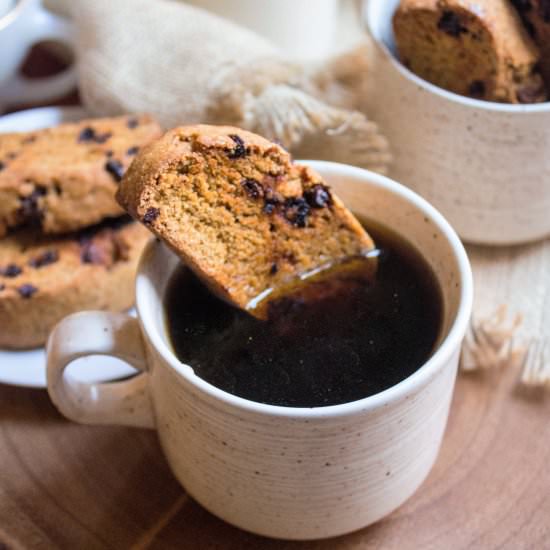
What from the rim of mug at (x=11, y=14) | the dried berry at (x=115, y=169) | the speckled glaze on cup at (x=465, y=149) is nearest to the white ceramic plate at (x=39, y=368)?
the dried berry at (x=115, y=169)

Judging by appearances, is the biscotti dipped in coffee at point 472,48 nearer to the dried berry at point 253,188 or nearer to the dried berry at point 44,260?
the dried berry at point 253,188

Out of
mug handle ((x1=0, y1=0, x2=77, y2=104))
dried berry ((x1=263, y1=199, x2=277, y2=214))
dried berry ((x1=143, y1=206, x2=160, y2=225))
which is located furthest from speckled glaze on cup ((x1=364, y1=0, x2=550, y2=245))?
mug handle ((x1=0, y1=0, x2=77, y2=104))

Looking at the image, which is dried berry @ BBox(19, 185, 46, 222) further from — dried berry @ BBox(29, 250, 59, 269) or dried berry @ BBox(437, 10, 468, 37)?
dried berry @ BBox(437, 10, 468, 37)

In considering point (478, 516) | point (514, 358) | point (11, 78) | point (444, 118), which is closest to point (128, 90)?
point (11, 78)

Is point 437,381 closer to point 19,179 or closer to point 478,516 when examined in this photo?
point 478,516

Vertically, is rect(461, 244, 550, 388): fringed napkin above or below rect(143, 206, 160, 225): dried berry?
below

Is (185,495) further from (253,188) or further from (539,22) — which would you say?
(539,22)

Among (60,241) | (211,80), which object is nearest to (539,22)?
(211,80)
